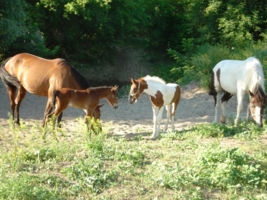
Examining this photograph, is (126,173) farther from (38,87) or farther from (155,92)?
(38,87)

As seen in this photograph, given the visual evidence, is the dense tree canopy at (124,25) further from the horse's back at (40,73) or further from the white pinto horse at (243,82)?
the white pinto horse at (243,82)

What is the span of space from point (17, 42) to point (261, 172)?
11951mm

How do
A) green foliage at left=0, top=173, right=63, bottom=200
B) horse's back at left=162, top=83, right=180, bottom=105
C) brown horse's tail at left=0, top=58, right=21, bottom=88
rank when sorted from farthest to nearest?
Result: brown horse's tail at left=0, top=58, right=21, bottom=88, horse's back at left=162, top=83, right=180, bottom=105, green foliage at left=0, top=173, right=63, bottom=200

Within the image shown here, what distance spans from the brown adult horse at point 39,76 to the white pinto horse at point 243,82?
11.4ft

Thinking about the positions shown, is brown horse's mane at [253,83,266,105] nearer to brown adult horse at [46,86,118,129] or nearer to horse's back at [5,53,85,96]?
brown adult horse at [46,86,118,129]

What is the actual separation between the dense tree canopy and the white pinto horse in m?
7.64

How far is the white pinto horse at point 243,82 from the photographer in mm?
8609

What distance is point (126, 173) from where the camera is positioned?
550cm

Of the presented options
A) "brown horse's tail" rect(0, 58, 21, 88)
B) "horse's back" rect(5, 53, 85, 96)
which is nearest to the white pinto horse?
"horse's back" rect(5, 53, 85, 96)

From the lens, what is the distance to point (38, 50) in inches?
608

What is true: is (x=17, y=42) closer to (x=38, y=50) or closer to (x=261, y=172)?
(x=38, y=50)

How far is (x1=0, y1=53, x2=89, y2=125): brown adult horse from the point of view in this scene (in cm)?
872

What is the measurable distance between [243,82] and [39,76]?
14.9 ft

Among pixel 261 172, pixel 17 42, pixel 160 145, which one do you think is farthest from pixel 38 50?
pixel 261 172
